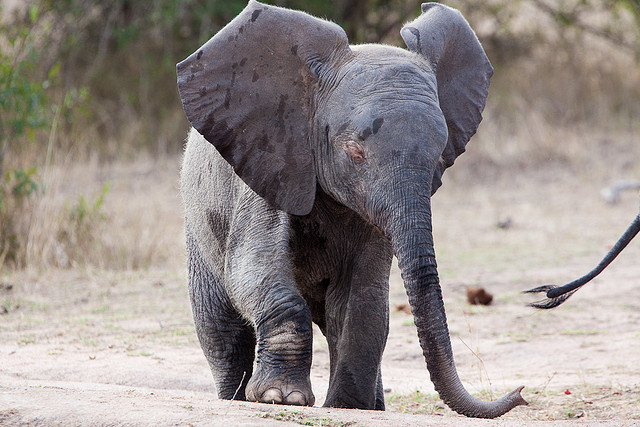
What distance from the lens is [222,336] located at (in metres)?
A: 5.41

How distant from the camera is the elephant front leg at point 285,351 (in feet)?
13.8

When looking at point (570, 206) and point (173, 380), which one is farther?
point (570, 206)

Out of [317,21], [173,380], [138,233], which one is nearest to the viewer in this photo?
[317,21]

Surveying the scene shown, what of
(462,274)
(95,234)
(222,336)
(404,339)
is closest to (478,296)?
(404,339)

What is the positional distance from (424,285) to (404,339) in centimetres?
344

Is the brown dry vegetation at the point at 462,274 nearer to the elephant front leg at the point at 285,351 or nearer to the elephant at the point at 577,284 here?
the elephant front leg at the point at 285,351

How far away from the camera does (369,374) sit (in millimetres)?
4699

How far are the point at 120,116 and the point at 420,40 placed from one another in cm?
1150

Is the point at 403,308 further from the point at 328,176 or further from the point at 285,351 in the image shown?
the point at 285,351

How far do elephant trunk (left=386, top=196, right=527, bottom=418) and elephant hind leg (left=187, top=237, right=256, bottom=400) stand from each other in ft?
4.92

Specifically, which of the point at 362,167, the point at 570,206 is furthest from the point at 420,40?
the point at 570,206

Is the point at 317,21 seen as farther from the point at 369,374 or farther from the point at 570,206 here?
the point at 570,206

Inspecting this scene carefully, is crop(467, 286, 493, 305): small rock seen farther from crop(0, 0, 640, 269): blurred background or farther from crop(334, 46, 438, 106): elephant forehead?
crop(0, 0, 640, 269): blurred background

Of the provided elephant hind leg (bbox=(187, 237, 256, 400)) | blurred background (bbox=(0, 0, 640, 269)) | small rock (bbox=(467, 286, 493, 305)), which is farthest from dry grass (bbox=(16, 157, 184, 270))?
elephant hind leg (bbox=(187, 237, 256, 400))
